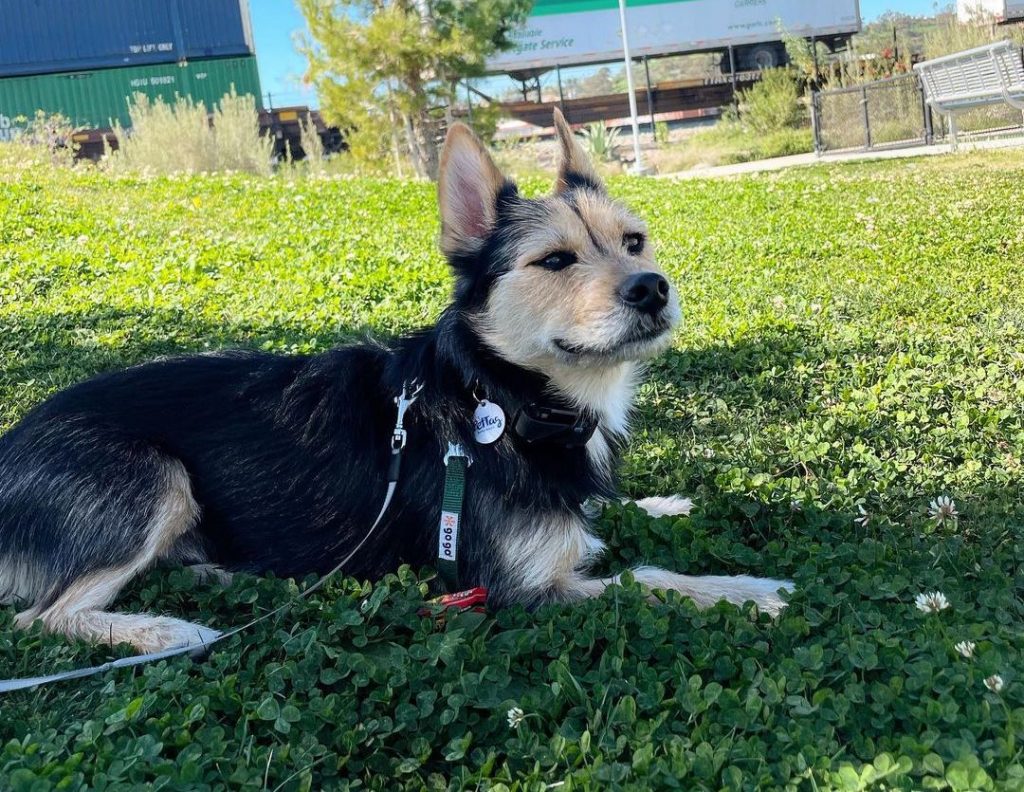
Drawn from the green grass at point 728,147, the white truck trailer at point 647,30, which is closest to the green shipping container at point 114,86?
the white truck trailer at point 647,30

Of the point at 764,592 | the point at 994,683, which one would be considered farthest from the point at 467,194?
the point at 994,683

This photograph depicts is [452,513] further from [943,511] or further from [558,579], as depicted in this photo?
[943,511]

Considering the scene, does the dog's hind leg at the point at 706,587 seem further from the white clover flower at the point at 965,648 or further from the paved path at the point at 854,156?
the paved path at the point at 854,156

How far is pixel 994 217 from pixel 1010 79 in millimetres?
5926

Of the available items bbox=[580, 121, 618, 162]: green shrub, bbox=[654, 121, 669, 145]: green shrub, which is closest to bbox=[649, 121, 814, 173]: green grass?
bbox=[654, 121, 669, 145]: green shrub

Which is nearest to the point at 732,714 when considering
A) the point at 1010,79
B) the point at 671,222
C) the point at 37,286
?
the point at 37,286

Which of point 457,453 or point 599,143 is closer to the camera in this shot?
point 457,453

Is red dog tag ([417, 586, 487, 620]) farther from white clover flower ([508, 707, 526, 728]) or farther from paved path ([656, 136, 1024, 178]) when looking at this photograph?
paved path ([656, 136, 1024, 178])

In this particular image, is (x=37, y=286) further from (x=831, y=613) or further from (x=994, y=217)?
(x=994, y=217)

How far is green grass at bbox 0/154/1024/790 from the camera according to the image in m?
2.29

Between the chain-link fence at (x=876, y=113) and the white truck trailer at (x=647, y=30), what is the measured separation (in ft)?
64.7

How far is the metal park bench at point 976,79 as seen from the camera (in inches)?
528

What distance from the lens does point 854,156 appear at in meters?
21.3

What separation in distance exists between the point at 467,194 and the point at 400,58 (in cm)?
2184
